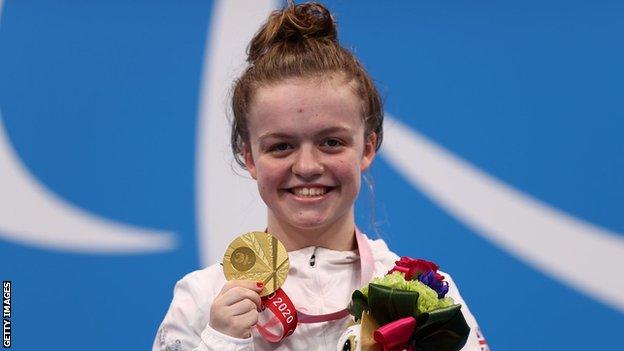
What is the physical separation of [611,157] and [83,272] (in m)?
1.16

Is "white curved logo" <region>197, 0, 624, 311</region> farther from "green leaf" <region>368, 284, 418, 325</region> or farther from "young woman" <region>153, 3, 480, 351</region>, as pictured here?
"green leaf" <region>368, 284, 418, 325</region>

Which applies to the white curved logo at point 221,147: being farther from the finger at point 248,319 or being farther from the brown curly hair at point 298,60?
the finger at point 248,319

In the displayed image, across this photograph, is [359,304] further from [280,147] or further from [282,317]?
[280,147]

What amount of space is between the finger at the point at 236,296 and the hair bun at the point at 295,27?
0.40 m

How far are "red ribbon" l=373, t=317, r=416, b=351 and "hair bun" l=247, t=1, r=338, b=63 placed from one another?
1.67ft

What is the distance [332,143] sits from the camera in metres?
1.26

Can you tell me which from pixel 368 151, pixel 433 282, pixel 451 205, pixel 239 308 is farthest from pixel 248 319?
pixel 451 205

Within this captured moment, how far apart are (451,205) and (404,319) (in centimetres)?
86

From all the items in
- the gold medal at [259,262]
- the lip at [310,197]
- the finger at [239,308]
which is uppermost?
the lip at [310,197]

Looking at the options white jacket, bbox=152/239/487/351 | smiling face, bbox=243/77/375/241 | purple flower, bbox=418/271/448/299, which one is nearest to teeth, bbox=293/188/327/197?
smiling face, bbox=243/77/375/241

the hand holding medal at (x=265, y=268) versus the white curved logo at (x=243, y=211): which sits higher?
the white curved logo at (x=243, y=211)

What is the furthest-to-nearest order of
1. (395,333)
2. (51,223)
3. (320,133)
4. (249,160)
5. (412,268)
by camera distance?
1. (51,223)
2. (249,160)
3. (320,133)
4. (412,268)
5. (395,333)

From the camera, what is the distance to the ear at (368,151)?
1341 millimetres

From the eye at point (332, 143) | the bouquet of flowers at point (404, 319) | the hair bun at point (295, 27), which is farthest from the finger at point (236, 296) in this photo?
the hair bun at point (295, 27)
